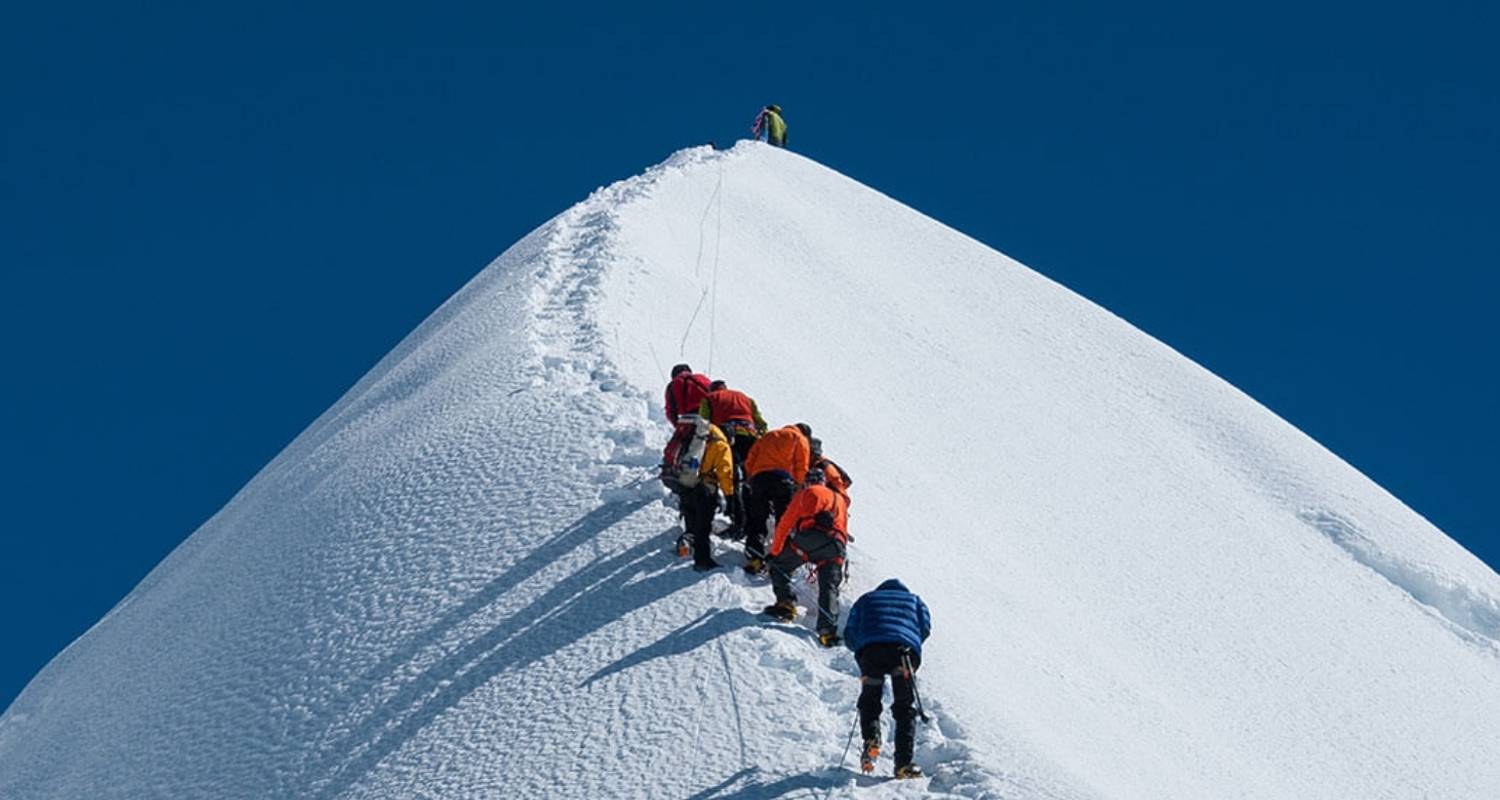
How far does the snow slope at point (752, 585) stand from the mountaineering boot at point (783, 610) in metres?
0.12

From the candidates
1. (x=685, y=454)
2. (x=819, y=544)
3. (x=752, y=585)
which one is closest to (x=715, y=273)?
(x=685, y=454)

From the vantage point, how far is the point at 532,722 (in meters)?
12.0

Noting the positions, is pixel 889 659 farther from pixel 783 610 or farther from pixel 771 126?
pixel 771 126

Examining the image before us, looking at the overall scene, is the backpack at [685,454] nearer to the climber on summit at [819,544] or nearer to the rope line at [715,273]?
the climber on summit at [819,544]

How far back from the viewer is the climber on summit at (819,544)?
1241 centimetres

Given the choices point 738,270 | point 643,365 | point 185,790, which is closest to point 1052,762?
point 185,790

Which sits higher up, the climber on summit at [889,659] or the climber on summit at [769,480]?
the climber on summit at [769,480]

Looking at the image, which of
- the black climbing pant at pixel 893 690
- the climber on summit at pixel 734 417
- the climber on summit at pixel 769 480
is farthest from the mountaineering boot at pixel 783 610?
the black climbing pant at pixel 893 690

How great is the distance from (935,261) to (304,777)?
71.2ft

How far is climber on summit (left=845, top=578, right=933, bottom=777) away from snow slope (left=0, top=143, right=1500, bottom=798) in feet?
0.77

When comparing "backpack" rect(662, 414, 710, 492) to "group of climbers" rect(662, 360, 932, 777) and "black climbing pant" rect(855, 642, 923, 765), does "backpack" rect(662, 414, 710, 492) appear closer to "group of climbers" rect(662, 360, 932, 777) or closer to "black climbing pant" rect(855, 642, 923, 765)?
"group of climbers" rect(662, 360, 932, 777)

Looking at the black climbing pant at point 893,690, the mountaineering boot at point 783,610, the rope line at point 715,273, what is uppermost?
the rope line at point 715,273

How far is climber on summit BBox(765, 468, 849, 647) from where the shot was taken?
1241cm

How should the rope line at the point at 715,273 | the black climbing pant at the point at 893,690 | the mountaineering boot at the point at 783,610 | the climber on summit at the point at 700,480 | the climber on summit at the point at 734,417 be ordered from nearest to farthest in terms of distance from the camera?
the black climbing pant at the point at 893,690
the mountaineering boot at the point at 783,610
the climber on summit at the point at 700,480
the climber on summit at the point at 734,417
the rope line at the point at 715,273
